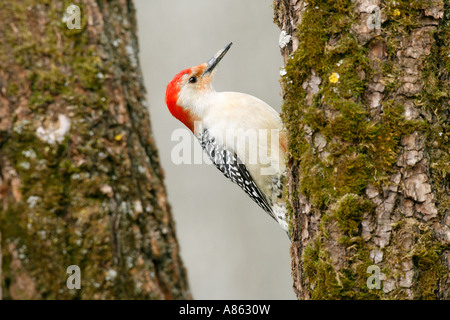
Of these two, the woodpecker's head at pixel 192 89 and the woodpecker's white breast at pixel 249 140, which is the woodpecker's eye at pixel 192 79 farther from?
the woodpecker's white breast at pixel 249 140

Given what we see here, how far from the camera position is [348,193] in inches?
97.5

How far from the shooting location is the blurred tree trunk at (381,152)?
7.82 ft

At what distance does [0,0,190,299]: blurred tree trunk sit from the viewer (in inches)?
77.5

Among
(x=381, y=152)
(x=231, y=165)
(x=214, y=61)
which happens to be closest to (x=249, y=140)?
(x=231, y=165)

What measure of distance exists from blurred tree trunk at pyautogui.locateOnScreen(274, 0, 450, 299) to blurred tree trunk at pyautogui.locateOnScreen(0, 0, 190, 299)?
2.79 feet

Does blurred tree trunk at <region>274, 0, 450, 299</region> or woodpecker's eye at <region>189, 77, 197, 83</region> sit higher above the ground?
woodpecker's eye at <region>189, 77, 197, 83</region>

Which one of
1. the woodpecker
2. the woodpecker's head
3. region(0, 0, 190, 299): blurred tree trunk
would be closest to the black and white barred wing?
the woodpecker

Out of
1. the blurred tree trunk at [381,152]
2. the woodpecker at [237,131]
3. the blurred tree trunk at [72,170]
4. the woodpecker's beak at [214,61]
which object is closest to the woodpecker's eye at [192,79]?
the woodpecker at [237,131]

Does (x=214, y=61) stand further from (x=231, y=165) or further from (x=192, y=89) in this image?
(x=231, y=165)

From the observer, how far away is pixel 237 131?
4.30 metres

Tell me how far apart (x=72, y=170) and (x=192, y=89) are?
2.70m

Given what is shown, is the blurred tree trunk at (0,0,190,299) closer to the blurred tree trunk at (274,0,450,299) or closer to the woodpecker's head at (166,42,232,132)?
the blurred tree trunk at (274,0,450,299)

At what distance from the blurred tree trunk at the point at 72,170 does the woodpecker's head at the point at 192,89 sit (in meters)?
2.41
